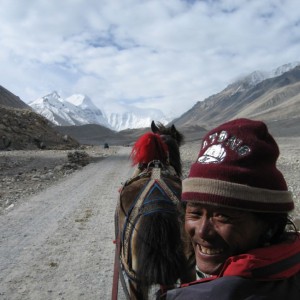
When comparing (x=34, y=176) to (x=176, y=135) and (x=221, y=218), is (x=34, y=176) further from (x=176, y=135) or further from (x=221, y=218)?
(x=221, y=218)

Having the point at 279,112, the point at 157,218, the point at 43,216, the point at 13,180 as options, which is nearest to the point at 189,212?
the point at 157,218

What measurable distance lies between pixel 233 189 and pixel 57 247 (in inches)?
207

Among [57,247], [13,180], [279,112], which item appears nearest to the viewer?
[57,247]

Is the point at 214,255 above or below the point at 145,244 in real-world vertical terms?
above

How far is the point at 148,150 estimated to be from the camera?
13.7 ft

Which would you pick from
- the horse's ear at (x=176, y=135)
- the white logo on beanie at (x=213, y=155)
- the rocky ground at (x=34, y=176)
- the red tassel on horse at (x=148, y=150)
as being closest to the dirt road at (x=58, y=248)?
the rocky ground at (x=34, y=176)

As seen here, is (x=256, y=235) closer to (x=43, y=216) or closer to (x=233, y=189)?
(x=233, y=189)

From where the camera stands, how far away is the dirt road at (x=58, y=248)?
4.84m

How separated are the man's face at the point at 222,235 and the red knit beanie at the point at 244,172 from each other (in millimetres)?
46

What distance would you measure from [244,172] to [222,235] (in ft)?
0.89

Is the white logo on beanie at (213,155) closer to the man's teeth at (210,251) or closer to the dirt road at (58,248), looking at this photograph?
the man's teeth at (210,251)

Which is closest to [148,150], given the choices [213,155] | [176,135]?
[176,135]

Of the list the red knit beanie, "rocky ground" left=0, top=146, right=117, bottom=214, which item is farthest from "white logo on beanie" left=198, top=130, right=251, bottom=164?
"rocky ground" left=0, top=146, right=117, bottom=214

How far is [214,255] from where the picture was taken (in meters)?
1.66
